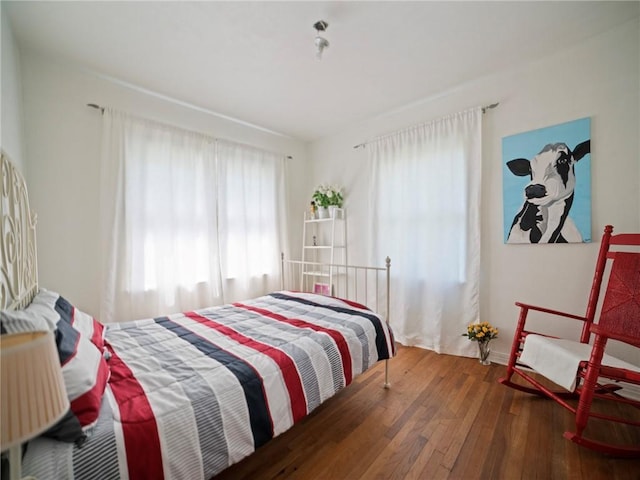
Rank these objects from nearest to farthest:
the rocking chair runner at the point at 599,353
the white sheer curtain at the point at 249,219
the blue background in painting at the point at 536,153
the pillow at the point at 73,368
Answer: the pillow at the point at 73,368 → the rocking chair runner at the point at 599,353 → the blue background in painting at the point at 536,153 → the white sheer curtain at the point at 249,219

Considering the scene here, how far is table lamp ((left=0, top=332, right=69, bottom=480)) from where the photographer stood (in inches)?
19.5

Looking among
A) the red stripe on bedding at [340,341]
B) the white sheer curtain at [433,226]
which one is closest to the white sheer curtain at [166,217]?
the red stripe on bedding at [340,341]

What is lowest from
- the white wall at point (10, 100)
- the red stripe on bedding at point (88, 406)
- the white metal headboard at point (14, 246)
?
the red stripe on bedding at point (88, 406)

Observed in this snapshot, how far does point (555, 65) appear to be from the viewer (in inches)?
83.4

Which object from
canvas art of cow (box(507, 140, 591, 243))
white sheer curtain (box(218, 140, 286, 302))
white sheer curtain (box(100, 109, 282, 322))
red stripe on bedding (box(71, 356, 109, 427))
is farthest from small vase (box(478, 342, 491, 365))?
red stripe on bedding (box(71, 356, 109, 427))

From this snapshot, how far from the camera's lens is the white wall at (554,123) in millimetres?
1857

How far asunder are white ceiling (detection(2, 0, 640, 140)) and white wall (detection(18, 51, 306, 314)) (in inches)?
6.7

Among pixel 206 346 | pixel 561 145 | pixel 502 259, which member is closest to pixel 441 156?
pixel 561 145

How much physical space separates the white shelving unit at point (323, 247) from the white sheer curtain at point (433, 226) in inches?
23.0

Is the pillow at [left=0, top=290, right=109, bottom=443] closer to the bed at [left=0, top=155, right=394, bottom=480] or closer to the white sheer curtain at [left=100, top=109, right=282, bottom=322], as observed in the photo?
the bed at [left=0, top=155, right=394, bottom=480]

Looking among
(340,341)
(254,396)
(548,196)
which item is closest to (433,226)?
(548,196)

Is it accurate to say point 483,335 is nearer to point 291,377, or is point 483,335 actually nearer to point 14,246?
point 291,377

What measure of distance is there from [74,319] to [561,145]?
3448 mm

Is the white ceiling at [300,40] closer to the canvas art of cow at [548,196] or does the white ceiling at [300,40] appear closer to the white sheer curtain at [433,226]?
the white sheer curtain at [433,226]
